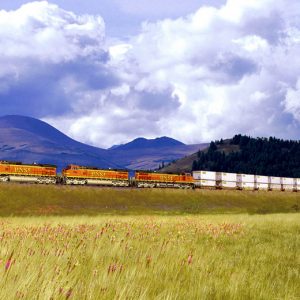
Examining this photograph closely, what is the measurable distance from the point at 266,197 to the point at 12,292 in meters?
97.5

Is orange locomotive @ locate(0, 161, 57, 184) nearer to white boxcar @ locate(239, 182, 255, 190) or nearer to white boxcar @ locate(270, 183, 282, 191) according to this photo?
white boxcar @ locate(239, 182, 255, 190)

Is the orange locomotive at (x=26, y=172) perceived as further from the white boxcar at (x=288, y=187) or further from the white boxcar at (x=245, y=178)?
the white boxcar at (x=288, y=187)

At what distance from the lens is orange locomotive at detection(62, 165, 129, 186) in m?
78.8

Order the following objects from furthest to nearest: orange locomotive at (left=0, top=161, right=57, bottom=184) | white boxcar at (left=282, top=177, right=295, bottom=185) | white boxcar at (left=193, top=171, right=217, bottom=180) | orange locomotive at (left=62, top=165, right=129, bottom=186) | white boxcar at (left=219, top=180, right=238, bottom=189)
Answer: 1. white boxcar at (left=282, top=177, right=295, bottom=185)
2. white boxcar at (left=219, top=180, right=238, bottom=189)
3. white boxcar at (left=193, top=171, right=217, bottom=180)
4. orange locomotive at (left=62, top=165, right=129, bottom=186)
5. orange locomotive at (left=0, top=161, right=57, bottom=184)

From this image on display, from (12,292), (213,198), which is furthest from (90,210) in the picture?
(12,292)

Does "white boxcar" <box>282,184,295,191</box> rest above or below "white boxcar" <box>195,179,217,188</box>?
below

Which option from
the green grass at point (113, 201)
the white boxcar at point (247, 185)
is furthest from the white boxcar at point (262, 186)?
the green grass at point (113, 201)

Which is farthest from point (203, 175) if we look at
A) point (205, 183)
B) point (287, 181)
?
point (287, 181)

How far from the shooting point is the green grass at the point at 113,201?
56.6 meters

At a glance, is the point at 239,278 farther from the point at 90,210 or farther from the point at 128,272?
the point at 90,210

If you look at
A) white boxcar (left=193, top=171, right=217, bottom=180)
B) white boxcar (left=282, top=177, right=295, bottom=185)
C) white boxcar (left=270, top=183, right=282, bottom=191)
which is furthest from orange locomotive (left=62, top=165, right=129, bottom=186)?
white boxcar (left=282, top=177, right=295, bottom=185)

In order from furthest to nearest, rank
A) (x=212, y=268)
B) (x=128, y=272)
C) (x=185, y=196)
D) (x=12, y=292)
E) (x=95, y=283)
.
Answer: (x=185, y=196) → (x=212, y=268) → (x=128, y=272) → (x=95, y=283) → (x=12, y=292)

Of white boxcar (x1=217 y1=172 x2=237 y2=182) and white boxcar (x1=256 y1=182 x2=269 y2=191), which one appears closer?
white boxcar (x1=217 y1=172 x2=237 y2=182)

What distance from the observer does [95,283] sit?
4672mm
